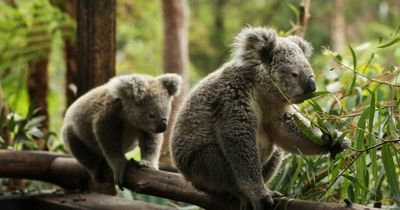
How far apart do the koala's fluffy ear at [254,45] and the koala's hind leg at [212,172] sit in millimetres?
395

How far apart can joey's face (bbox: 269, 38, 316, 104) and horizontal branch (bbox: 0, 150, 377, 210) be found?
1.39ft

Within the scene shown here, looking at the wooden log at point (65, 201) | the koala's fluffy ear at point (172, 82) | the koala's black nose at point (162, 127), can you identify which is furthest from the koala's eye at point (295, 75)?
the wooden log at point (65, 201)

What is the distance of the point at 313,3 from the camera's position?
12461mm

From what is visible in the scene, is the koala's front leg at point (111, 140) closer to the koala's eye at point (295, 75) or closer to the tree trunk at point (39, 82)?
the koala's eye at point (295, 75)

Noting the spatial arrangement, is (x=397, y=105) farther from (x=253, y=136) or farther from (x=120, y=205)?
(x=120, y=205)

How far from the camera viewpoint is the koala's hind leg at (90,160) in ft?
11.9

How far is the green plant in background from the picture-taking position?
2164 mm

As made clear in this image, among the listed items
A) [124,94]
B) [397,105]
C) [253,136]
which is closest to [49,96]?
[124,94]

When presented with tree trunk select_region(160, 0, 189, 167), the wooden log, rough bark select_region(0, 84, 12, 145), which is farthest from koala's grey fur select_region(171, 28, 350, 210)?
rough bark select_region(0, 84, 12, 145)

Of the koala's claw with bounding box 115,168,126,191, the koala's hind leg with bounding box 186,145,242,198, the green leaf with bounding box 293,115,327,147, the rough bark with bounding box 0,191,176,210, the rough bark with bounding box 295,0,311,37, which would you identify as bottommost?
the rough bark with bounding box 0,191,176,210

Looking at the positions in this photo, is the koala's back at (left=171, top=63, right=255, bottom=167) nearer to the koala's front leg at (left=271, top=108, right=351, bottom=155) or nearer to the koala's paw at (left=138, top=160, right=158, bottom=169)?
the koala's front leg at (left=271, top=108, right=351, bottom=155)

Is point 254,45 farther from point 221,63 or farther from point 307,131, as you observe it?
point 221,63

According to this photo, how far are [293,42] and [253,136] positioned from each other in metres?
0.48

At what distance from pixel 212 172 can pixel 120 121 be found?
124 cm
